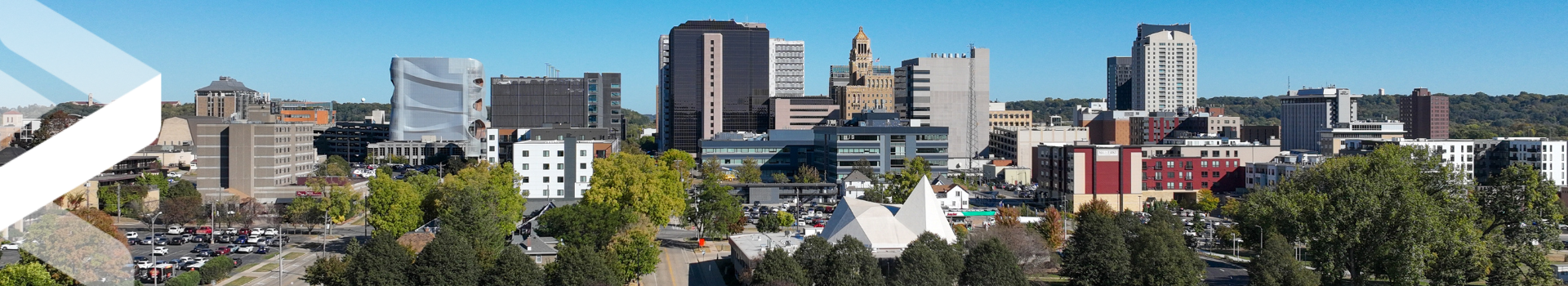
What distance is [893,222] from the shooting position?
22250 millimetres

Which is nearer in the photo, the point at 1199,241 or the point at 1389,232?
the point at 1389,232

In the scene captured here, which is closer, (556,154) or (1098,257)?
(1098,257)

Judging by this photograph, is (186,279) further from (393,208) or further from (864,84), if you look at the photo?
(864,84)

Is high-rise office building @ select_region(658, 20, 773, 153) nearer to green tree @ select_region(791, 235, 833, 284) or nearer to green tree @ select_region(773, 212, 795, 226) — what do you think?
green tree @ select_region(773, 212, 795, 226)

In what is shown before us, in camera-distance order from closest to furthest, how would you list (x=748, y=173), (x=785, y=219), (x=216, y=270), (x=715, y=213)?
(x=216, y=270)
(x=715, y=213)
(x=785, y=219)
(x=748, y=173)

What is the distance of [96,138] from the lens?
3.60 meters

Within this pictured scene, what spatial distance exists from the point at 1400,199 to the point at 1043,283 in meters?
6.39

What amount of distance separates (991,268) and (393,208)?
43.4ft

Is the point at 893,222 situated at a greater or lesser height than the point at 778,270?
greater

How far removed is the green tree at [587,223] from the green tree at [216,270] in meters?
6.13

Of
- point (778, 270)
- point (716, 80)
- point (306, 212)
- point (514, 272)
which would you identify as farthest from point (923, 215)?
point (716, 80)

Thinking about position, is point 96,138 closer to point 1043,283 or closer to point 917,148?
point 1043,283

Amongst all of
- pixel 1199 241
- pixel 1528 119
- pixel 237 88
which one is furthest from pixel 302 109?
pixel 1528 119

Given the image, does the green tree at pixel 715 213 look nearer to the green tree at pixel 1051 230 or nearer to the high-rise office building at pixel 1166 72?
the green tree at pixel 1051 230
